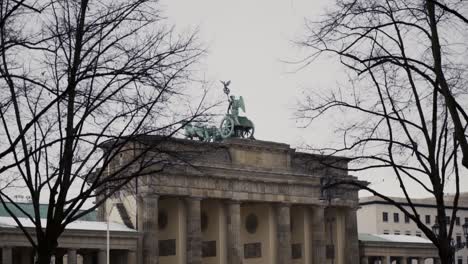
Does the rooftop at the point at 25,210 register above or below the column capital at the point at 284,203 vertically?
below

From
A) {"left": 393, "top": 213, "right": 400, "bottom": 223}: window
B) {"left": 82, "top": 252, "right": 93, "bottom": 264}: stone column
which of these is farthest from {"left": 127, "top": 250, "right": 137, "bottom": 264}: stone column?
{"left": 393, "top": 213, "right": 400, "bottom": 223}: window

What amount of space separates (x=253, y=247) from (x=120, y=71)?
6632cm

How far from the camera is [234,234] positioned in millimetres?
78312

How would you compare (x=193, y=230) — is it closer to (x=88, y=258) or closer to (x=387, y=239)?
(x=88, y=258)

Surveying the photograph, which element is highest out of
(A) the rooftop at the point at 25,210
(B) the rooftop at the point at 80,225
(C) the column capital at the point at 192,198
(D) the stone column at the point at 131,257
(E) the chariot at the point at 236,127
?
(E) the chariot at the point at 236,127

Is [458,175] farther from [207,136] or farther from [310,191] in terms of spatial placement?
[310,191]

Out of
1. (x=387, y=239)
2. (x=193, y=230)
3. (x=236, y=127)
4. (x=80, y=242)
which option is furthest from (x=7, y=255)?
(x=387, y=239)

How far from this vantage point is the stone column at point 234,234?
77.9 metres

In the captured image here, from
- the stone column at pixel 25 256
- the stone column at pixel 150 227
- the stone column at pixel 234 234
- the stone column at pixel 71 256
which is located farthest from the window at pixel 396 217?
the stone column at pixel 25 256

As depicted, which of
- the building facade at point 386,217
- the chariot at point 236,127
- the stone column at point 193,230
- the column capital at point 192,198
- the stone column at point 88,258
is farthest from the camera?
the building facade at point 386,217

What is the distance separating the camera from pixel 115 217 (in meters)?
76.3

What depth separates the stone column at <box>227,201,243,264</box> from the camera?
256 feet

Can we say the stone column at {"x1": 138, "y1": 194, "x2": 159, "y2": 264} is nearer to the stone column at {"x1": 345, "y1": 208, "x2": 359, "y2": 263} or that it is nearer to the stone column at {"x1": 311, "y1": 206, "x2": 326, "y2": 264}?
the stone column at {"x1": 311, "y1": 206, "x2": 326, "y2": 264}

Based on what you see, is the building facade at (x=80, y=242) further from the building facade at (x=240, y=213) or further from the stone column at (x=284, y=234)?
the stone column at (x=284, y=234)
